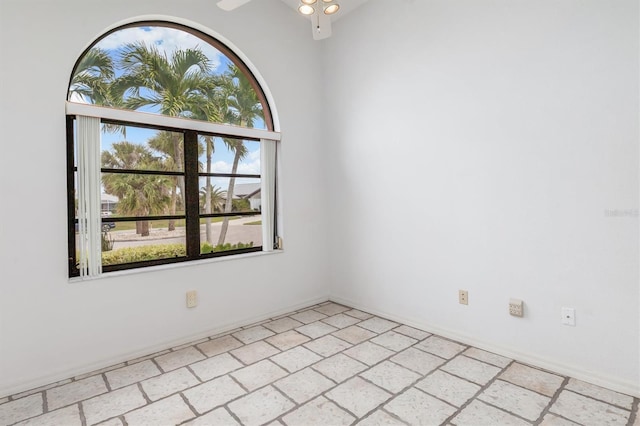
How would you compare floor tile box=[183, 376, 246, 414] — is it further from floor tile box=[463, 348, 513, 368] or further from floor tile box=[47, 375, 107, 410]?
floor tile box=[463, 348, 513, 368]

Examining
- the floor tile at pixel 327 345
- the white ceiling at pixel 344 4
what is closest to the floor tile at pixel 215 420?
the floor tile at pixel 327 345

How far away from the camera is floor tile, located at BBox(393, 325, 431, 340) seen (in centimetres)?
282

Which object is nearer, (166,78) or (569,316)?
(569,316)

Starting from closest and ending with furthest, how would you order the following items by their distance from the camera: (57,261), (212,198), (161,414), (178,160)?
(161,414)
(57,261)
(178,160)
(212,198)

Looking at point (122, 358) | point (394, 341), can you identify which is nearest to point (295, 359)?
point (394, 341)

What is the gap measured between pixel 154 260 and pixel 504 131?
2861 mm

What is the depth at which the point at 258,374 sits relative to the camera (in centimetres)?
224

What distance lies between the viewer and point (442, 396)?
1950 millimetres

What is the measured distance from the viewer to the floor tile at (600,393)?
186cm

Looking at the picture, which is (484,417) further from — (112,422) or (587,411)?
(112,422)

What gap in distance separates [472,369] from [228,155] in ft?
8.75

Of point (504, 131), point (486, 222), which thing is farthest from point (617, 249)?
point (504, 131)

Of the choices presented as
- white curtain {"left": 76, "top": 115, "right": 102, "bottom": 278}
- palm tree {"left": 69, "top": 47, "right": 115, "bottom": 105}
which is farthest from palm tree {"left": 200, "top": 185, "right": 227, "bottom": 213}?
palm tree {"left": 69, "top": 47, "right": 115, "bottom": 105}

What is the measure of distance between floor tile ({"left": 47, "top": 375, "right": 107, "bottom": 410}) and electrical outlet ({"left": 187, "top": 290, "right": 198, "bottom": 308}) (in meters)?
0.77
